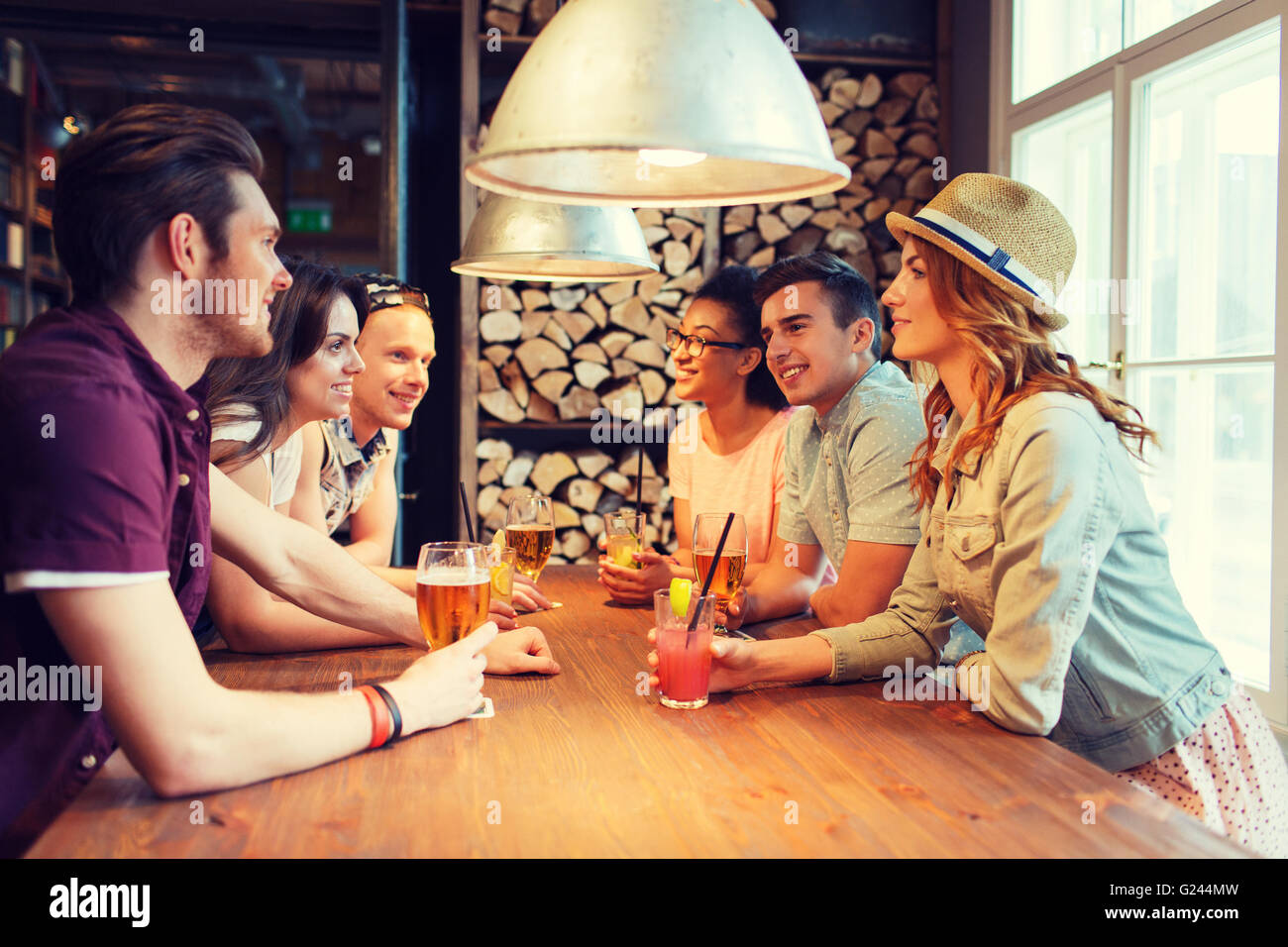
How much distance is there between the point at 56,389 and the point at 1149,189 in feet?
11.2

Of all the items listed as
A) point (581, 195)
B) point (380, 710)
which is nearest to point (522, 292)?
point (581, 195)

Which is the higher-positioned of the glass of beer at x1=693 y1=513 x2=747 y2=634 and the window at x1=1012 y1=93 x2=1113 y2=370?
the window at x1=1012 y1=93 x2=1113 y2=370

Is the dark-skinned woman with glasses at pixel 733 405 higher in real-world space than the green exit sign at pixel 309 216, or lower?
lower

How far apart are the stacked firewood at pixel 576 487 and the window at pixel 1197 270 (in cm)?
171

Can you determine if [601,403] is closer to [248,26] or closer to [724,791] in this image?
[248,26]

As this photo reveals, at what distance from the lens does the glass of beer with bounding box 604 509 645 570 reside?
213 cm

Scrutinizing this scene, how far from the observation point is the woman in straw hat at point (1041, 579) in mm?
1343

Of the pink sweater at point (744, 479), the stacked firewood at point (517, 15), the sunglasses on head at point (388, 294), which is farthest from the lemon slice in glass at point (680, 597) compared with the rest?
the stacked firewood at point (517, 15)

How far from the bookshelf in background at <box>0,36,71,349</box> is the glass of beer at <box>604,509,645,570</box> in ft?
14.3

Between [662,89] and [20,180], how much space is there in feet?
17.7

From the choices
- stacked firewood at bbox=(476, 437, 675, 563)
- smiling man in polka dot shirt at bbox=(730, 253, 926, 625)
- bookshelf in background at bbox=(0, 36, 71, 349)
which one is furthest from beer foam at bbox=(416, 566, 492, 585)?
bookshelf in background at bbox=(0, 36, 71, 349)

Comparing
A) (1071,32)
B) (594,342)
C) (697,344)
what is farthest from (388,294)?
(1071,32)
